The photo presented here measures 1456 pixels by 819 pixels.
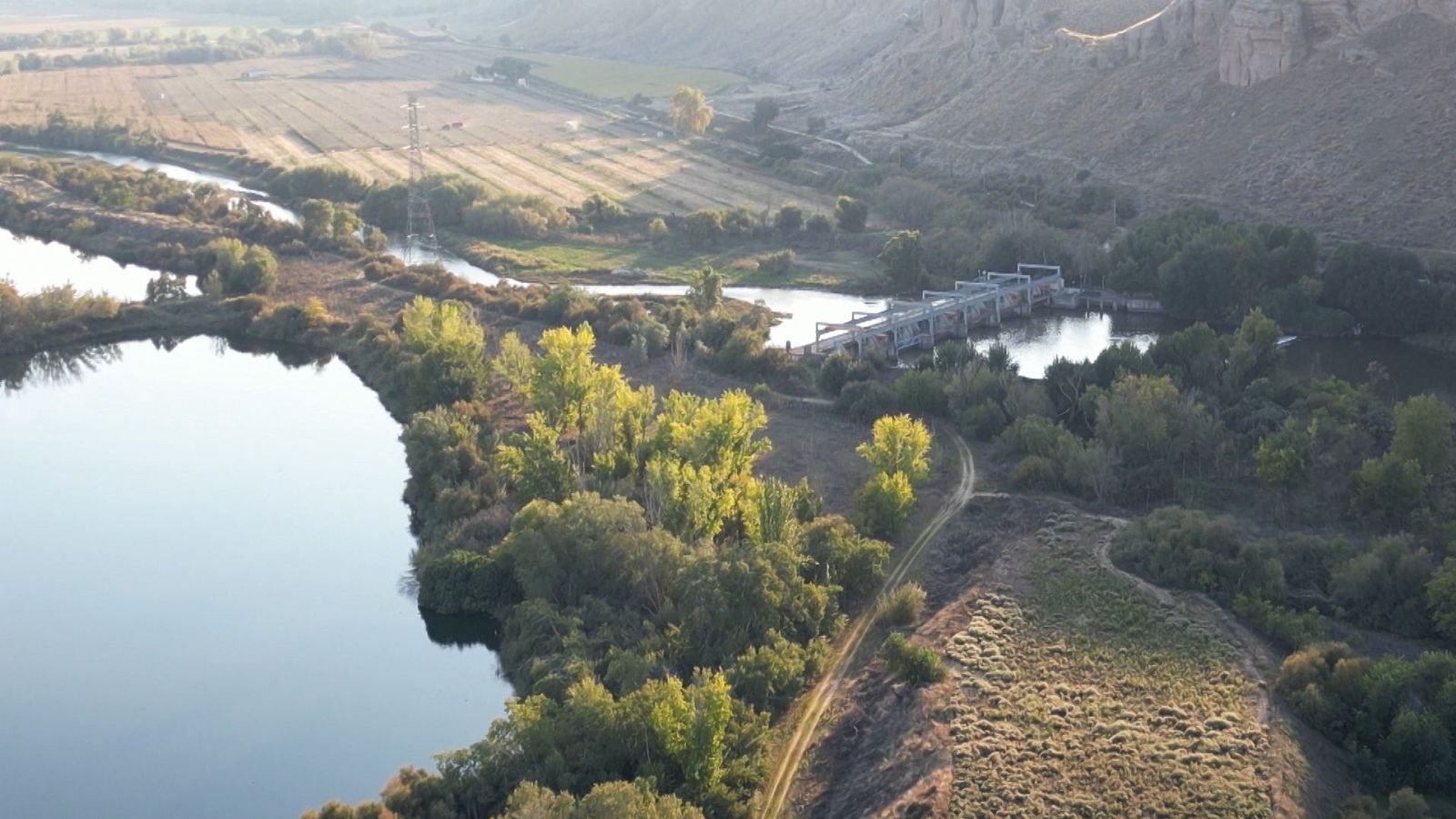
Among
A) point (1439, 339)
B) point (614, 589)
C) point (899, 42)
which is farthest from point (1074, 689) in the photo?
point (899, 42)

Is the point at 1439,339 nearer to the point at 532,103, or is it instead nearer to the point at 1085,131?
the point at 1085,131

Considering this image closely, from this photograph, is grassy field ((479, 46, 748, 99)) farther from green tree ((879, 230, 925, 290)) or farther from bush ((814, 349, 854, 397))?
bush ((814, 349, 854, 397))

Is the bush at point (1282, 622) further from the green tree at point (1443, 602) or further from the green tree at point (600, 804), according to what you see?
the green tree at point (600, 804)

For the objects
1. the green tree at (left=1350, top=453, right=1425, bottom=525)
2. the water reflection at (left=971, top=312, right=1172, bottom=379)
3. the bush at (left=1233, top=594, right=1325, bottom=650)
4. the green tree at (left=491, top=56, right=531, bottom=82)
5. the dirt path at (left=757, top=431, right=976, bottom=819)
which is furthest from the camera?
the green tree at (left=491, top=56, right=531, bottom=82)

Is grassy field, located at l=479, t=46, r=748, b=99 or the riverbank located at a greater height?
grassy field, located at l=479, t=46, r=748, b=99

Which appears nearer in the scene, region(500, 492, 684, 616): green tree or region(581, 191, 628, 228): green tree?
region(500, 492, 684, 616): green tree

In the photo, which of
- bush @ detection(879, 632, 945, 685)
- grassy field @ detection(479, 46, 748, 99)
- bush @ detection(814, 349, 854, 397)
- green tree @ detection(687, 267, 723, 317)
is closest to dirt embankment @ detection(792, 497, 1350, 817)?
bush @ detection(879, 632, 945, 685)

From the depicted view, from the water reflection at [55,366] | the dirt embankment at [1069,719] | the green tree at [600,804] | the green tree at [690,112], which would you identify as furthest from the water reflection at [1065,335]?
the green tree at [690,112]
